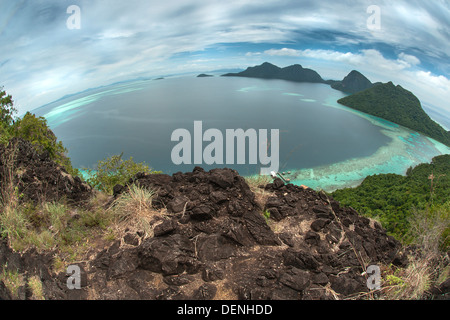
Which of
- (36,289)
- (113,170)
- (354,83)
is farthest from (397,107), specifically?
(36,289)

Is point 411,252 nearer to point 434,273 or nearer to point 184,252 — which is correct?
point 434,273

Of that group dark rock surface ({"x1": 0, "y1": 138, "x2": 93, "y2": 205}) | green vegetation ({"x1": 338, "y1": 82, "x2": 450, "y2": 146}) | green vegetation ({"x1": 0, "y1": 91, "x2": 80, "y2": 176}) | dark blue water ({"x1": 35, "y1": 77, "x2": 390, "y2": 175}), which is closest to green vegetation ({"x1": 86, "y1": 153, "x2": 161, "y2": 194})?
green vegetation ({"x1": 0, "y1": 91, "x2": 80, "y2": 176})

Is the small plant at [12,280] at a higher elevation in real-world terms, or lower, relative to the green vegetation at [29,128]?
lower

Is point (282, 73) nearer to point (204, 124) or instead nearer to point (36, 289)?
point (204, 124)

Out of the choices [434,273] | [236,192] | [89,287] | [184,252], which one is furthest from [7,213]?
[434,273]

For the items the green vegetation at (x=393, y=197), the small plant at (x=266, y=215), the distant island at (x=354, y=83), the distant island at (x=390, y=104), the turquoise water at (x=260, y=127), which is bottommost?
the green vegetation at (x=393, y=197)

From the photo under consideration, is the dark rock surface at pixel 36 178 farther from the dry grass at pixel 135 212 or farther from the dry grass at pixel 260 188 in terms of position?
the dry grass at pixel 260 188

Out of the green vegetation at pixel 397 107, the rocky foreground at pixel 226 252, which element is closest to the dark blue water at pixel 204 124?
the green vegetation at pixel 397 107
